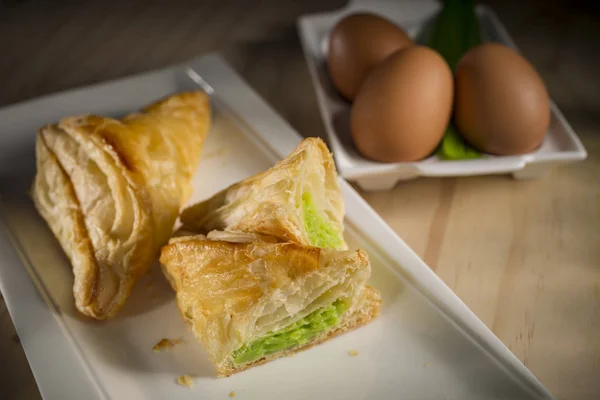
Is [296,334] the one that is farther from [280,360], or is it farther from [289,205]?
[289,205]

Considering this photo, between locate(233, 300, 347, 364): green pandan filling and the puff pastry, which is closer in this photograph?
locate(233, 300, 347, 364): green pandan filling

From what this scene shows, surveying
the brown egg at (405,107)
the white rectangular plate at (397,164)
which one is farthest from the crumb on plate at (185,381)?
the brown egg at (405,107)

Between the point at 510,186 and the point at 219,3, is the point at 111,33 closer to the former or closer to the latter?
the point at 219,3

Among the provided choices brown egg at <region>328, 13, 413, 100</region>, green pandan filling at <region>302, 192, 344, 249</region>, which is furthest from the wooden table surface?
green pandan filling at <region>302, 192, 344, 249</region>

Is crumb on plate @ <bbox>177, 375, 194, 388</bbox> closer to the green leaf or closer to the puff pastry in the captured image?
the puff pastry

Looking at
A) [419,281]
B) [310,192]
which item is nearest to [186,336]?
[310,192]

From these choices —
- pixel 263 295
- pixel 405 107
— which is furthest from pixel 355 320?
pixel 405 107
